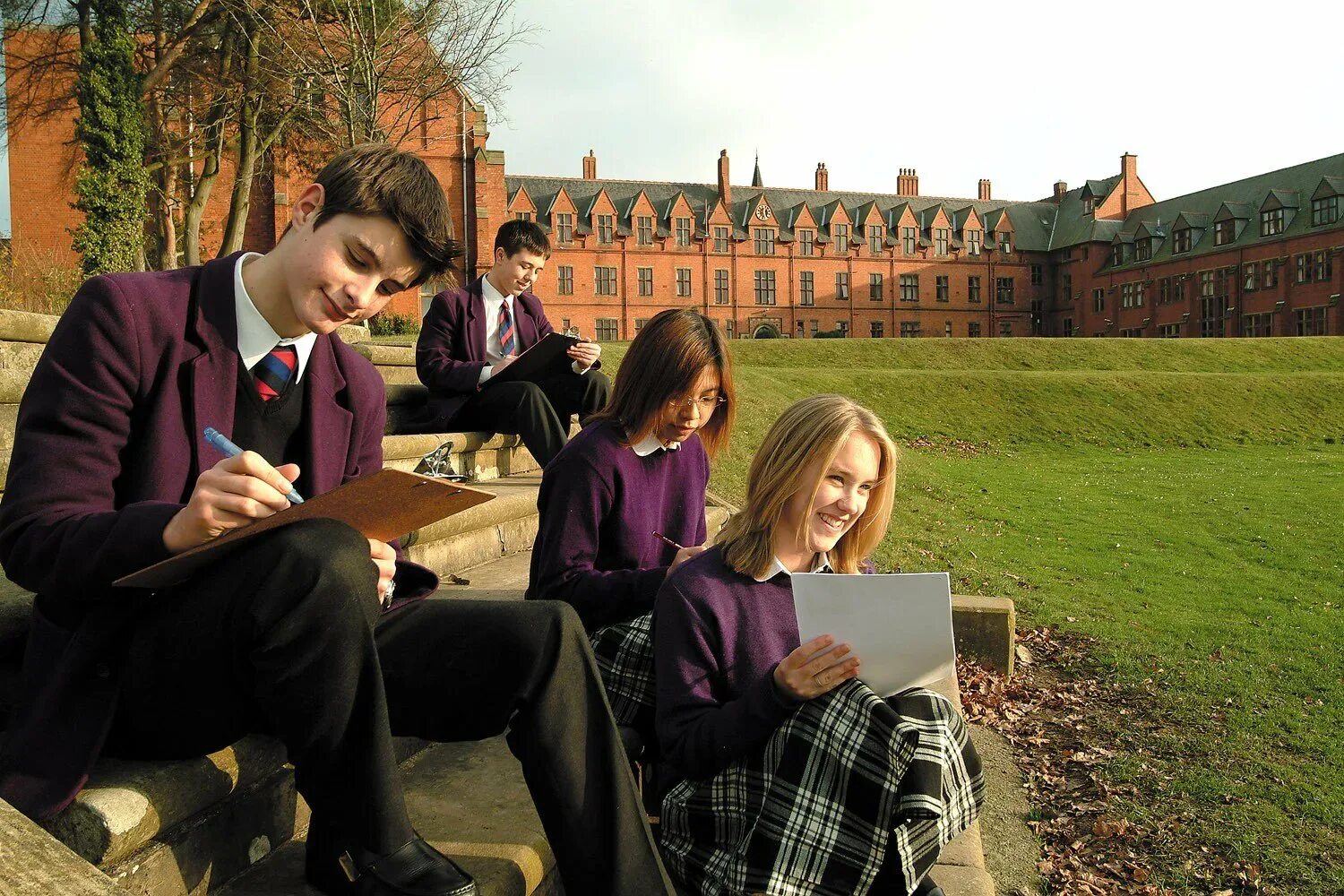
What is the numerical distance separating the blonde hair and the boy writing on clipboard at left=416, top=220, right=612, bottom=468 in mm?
3135

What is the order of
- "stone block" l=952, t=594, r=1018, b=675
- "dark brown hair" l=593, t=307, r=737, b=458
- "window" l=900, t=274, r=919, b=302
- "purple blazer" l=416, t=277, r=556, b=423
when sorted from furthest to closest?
"window" l=900, t=274, r=919, b=302, "purple blazer" l=416, t=277, r=556, b=423, "stone block" l=952, t=594, r=1018, b=675, "dark brown hair" l=593, t=307, r=737, b=458

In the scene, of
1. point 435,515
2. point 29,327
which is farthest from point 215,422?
point 29,327

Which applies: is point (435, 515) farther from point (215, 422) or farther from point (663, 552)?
point (663, 552)

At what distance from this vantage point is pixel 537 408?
5.62 m

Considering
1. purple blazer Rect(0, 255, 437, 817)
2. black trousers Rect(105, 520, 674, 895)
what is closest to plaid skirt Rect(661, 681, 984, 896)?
black trousers Rect(105, 520, 674, 895)

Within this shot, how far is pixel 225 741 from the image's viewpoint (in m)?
1.88

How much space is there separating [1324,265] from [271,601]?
179ft

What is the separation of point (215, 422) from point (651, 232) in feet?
169

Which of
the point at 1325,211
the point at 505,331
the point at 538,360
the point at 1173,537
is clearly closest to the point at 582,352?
the point at 538,360

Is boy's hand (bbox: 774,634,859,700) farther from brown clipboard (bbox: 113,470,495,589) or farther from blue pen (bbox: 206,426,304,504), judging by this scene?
blue pen (bbox: 206,426,304,504)

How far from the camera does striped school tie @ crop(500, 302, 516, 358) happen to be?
6.28 meters

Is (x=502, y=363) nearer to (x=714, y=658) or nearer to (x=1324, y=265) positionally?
(x=714, y=658)

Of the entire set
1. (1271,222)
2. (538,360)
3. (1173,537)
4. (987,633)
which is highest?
(1271,222)

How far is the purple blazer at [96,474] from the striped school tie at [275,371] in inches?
3.7
